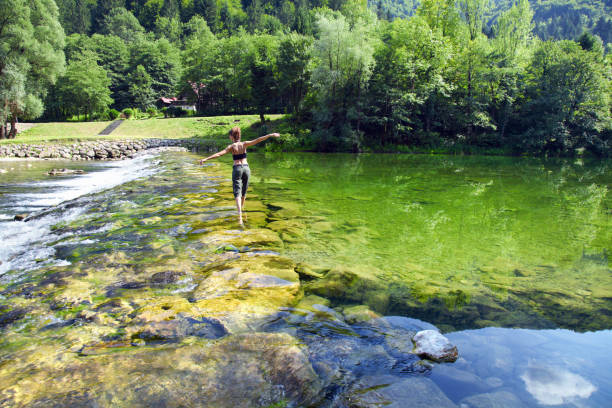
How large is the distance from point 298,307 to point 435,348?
1.64 meters

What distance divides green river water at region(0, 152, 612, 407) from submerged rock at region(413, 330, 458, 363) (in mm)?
104

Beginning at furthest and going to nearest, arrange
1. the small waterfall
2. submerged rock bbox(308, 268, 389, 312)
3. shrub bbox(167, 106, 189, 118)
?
shrub bbox(167, 106, 189, 118), the small waterfall, submerged rock bbox(308, 268, 389, 312)

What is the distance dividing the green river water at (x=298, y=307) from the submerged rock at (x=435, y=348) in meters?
0.10

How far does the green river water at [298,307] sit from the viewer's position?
278 cm

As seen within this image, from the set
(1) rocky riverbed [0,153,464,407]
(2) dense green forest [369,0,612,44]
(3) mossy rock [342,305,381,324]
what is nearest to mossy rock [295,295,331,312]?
(1) rocky riverbed [0,153,464,407]

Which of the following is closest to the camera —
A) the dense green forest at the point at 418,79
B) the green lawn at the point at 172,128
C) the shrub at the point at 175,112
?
the dense green forest at the point at 418,79

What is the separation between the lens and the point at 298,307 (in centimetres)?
427

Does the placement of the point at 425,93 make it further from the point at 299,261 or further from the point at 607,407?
the point at 607,407

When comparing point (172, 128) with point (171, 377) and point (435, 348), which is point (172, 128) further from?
point (435, 348)

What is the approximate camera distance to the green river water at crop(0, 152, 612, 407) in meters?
2.78

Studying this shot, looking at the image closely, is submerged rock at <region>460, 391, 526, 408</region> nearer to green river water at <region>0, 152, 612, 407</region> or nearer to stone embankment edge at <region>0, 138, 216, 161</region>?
green river water at <region>0, 152, 612, 407</region>

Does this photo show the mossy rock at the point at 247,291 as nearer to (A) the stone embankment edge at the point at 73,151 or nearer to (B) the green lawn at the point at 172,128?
(A) the stone embankment edge at the point at 73,151

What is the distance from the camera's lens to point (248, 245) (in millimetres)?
6484

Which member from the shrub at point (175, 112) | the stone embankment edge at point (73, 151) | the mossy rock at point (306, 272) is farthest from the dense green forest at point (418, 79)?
the mossy rock at point (306, 272)
